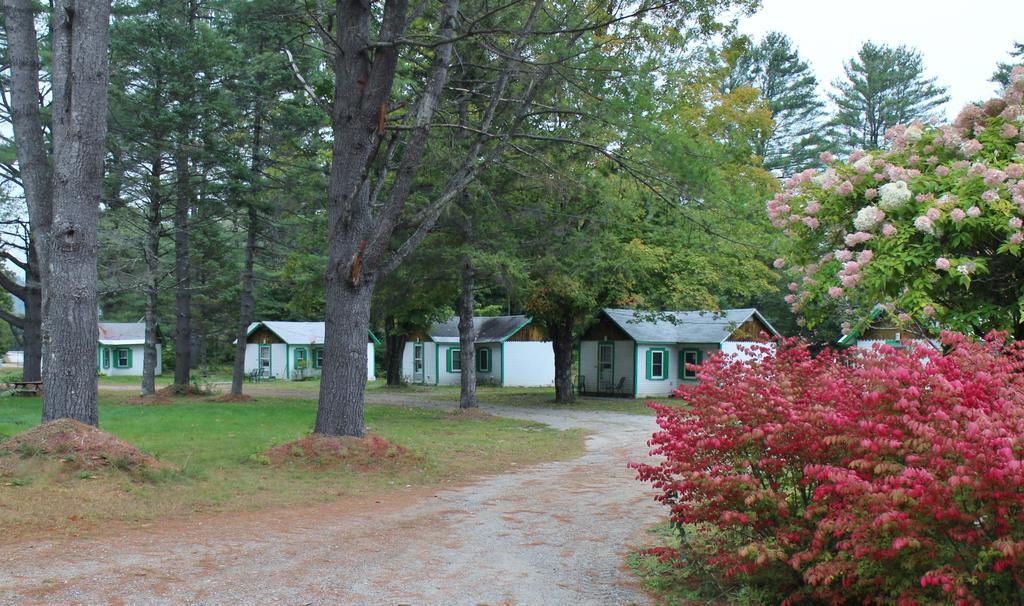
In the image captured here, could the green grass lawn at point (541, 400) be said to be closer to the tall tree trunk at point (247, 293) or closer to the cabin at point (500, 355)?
the cabin at point (500, 355)

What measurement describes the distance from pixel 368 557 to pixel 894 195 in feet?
16.4

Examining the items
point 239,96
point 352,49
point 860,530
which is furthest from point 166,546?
point 239,96

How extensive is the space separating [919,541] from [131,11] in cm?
2587

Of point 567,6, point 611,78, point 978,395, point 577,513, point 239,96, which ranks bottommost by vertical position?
point 577,513

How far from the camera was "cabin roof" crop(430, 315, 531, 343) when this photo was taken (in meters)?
39.7

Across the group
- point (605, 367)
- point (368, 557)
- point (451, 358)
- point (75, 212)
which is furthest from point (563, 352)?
point (368, 557)

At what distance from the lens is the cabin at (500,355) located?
3997 cm

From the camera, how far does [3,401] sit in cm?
2523

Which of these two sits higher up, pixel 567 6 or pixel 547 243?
pixel 567 6

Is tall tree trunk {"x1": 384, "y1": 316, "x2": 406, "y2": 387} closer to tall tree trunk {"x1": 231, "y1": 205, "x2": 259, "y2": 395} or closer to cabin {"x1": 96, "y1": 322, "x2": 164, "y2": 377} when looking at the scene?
tall tree trunk {"x1": 231, "y1": 205, "x2": 259, "y2": 395}

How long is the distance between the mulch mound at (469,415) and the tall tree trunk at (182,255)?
30.2 feet

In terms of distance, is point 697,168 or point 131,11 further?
point 131,11

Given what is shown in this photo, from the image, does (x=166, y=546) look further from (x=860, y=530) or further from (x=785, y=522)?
(x=860, y=530)

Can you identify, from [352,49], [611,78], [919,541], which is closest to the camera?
[919,541]
